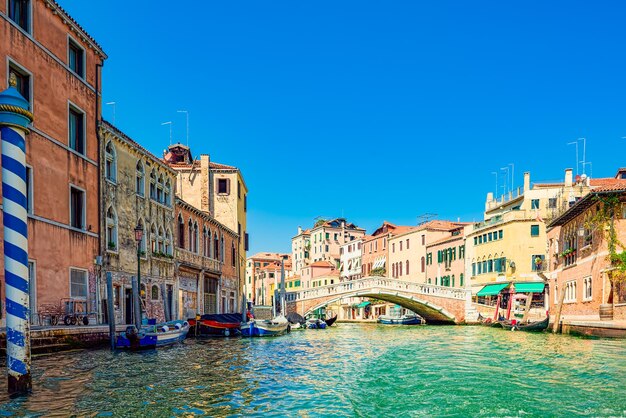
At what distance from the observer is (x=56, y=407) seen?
7.32 m

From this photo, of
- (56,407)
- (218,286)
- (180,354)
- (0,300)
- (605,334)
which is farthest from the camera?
(218,286)

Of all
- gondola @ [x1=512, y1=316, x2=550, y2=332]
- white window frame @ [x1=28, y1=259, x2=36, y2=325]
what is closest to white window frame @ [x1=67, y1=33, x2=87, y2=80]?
white window frame @ [x1=28, y1=259, x2=36, y2=325]

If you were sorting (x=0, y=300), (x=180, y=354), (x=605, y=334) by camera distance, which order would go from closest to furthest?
1. (x=0, y=300)
2. (x=180, y=354)
3. (x=605, y=334)

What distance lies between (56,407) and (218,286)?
24.5 metres

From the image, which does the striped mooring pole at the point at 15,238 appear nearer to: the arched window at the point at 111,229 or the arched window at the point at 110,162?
the arched window at the point at 111,229

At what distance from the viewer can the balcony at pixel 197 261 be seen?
25.0m

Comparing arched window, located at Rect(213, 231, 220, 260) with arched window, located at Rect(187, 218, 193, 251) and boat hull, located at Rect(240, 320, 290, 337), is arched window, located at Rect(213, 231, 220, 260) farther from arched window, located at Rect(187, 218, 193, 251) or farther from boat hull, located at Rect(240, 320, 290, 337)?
boat hull, located at Rect(240, 320, 290, 337)

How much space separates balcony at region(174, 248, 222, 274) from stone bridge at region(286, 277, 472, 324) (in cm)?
758

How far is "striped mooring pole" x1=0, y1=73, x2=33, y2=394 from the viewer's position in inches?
276

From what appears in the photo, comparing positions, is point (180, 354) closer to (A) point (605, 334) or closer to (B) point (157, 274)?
(B) point (157, 274)

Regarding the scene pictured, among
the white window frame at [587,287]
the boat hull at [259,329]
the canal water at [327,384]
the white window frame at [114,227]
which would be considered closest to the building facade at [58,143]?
the white window frame at [114,227]

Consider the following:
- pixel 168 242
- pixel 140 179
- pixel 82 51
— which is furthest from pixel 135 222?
pixel 82 51

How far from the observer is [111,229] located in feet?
62.1

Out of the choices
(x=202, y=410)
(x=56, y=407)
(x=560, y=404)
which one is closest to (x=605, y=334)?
(x=560, y=404)
